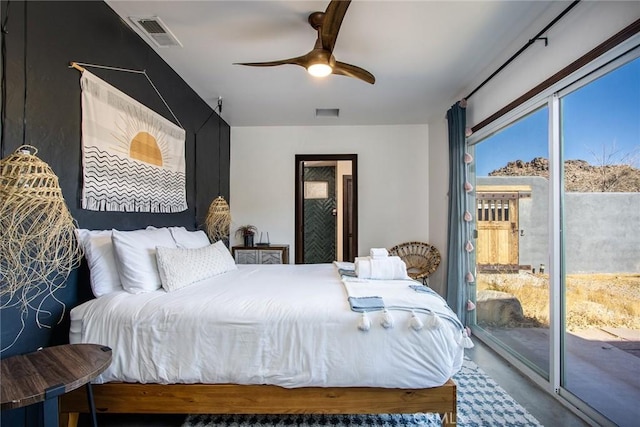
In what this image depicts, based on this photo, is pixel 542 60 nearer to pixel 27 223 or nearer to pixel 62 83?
pixel 62 83

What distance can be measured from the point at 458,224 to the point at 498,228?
17.0 inches

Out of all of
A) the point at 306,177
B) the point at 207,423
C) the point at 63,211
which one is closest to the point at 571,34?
the point at 63,211

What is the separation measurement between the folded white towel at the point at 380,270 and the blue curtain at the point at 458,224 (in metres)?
1.27

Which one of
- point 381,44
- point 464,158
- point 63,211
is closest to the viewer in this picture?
point 63,211

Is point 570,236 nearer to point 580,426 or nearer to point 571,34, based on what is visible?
point 580,426

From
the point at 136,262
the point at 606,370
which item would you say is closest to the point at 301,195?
the point at 136,262

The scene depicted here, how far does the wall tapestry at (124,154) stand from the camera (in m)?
2.00

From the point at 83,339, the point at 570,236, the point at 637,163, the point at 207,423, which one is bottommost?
the point at 207,423

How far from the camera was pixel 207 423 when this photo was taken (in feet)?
6.31

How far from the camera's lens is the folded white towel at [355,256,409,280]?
2414 mm

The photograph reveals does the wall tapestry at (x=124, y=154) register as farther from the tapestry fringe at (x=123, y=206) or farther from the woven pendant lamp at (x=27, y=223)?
the woven pendant lamp at (x=27, y=223)

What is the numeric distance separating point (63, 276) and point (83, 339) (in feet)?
1.21

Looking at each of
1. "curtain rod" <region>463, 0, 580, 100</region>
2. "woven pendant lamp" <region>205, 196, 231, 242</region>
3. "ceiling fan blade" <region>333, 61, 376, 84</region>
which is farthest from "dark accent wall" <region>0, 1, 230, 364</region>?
"curtain rod" <region>463, 0, 580, 100</region>

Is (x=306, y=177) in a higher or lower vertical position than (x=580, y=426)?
higher
